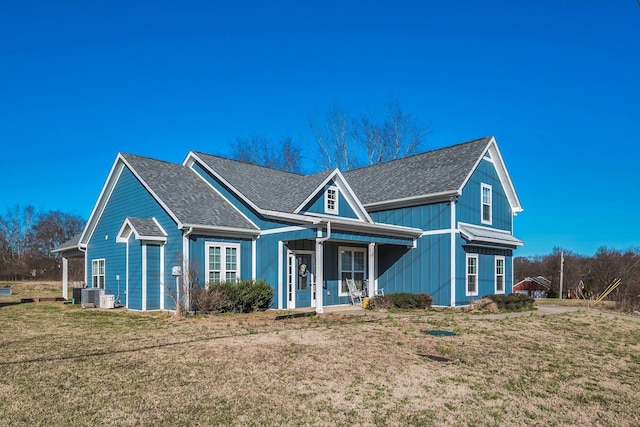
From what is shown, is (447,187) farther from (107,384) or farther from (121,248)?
(107,384)

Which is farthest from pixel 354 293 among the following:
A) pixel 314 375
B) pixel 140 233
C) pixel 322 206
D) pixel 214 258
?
pixel 314 375

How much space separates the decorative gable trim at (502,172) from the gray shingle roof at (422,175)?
0.28m

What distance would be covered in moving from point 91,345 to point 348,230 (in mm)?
9259

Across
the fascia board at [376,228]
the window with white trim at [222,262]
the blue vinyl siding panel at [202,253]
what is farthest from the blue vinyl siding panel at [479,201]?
the window with white trim at [222,262]

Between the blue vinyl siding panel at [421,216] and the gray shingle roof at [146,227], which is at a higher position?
the blue vinyl siding panel at [421,216]

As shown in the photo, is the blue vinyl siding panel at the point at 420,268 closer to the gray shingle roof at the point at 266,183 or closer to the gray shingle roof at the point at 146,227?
the gray shingle roof at the point at 266,183

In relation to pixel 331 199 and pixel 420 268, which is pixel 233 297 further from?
pixel 420 268

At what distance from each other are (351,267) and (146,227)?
7.92 m

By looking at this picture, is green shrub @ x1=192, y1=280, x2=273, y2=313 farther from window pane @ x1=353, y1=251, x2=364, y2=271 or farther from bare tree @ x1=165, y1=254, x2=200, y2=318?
window pane @ x1=353, y1=251, x2=364, y2=271

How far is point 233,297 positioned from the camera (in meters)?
16.3

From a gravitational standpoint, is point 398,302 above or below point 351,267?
below

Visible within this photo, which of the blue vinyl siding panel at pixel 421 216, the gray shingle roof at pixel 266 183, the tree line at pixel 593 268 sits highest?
the gray shingle roof at pixel 266 183

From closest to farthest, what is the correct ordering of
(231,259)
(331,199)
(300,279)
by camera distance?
(231,259)
(300,279)
(331,199)

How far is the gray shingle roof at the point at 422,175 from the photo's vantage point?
20.3 meters
